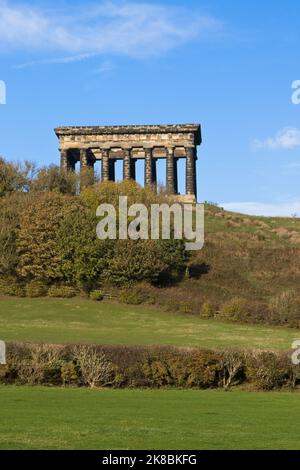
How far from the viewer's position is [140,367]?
33344 mm

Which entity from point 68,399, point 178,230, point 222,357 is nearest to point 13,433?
point 68,399

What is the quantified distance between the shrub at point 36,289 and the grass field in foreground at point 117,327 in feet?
4.80

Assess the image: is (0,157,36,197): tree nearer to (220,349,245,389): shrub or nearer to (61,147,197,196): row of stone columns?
(61,147,197,196): row of stone columns

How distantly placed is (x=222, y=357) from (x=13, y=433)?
16.2 m

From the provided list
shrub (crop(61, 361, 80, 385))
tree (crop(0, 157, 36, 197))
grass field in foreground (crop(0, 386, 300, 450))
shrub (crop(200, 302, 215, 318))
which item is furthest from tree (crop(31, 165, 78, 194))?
grass field in foreground (crop(0, 386, 300, 450))

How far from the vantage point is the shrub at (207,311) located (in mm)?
60094

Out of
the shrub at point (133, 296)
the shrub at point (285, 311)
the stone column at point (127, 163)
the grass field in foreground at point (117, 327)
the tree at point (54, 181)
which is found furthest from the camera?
the stone column at point (127, 163)

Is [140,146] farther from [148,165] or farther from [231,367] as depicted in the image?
[231,367]

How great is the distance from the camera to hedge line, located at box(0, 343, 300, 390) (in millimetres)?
32938

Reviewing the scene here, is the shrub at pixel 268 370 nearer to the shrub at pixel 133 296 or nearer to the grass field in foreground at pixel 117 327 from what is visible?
the grass field in foreground at pixel 117 327

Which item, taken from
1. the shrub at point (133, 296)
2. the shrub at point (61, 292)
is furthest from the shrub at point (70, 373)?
the shrub at point (61, 292)

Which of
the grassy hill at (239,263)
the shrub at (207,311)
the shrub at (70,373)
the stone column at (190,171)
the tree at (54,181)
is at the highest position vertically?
the stone column at (190,171)
